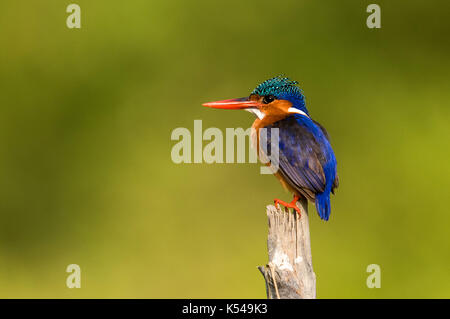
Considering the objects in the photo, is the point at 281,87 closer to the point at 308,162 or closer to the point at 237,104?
the point at 237,104

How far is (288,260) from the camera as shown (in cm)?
272

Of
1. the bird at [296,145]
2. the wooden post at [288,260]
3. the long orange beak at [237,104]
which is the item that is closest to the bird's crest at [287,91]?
the bird at [296,145]

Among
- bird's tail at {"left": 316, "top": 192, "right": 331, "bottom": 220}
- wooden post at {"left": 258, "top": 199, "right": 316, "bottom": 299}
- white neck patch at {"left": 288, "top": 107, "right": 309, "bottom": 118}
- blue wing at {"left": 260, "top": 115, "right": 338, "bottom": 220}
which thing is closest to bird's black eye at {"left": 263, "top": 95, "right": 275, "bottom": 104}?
white neck patch at {"left": 288, "top": 107, "right": 309, "bottom": 118}

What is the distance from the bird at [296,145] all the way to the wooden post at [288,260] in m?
0.22

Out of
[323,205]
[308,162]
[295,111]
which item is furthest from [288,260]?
[295,111]

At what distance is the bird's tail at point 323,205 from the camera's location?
3184 mm

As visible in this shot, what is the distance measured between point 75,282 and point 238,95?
2597mm

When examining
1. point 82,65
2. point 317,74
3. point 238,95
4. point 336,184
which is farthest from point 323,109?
point 336,184

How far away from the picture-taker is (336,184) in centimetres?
341

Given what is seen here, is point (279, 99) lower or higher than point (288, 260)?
higher

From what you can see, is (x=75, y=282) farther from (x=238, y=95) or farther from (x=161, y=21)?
(x=161, y=21)

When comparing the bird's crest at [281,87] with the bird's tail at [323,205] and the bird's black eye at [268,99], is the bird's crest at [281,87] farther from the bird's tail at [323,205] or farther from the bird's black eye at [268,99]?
the bird's tail at [323,205]

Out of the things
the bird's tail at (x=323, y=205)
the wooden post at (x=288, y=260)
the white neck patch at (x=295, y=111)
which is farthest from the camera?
the white neck patch at (x=295, y=111)

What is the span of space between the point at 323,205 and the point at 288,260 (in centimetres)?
58
